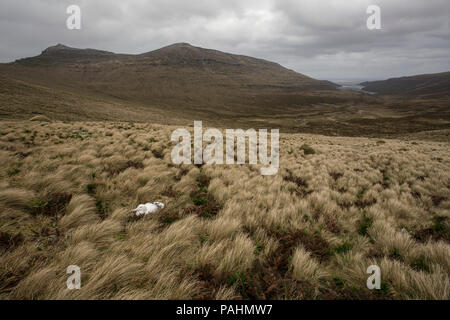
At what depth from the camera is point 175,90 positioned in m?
120

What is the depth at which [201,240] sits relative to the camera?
114 inches

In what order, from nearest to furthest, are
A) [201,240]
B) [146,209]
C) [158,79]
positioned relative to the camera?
[201,240]
[146,209]
[158,79]

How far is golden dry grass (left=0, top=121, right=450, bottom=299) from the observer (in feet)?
6.60

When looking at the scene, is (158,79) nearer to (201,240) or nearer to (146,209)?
(146,209)

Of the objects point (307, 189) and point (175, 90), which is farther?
point (175, 90)

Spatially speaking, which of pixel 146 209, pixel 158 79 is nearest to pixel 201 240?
pixel 146 209

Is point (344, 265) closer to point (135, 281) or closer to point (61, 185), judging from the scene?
point (135, 281)

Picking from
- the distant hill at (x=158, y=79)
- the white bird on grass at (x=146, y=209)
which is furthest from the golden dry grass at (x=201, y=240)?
the distant hill at (x=158, y=79)

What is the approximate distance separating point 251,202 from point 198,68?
204m

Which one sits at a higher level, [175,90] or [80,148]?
[175,90]

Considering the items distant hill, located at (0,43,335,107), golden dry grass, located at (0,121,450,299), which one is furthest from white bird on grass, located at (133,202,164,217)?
distant hill, located at (0,43,335,107)

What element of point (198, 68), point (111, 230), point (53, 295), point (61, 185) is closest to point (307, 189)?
point (111, 230)

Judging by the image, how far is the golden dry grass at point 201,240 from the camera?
2012 millimetres

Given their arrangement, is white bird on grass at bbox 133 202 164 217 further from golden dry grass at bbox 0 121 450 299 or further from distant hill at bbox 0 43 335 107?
distant hill at bbox 0 43 335 107
